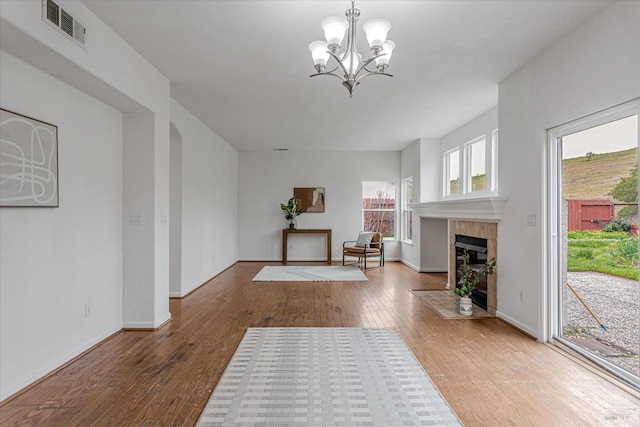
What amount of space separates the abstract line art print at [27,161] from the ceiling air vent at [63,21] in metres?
0.62

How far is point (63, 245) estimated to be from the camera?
9.15ft

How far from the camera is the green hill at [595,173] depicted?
2545 millimetres

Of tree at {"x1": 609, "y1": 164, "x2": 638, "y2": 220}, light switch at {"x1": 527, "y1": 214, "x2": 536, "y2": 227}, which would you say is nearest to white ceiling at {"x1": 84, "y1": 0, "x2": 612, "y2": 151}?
tree at {"x1": 609, "y1": 164, "x2": 638, "y2": 220}

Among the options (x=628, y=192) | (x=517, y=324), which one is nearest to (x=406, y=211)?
(x=517, y=324)

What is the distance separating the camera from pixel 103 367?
2.74 metres

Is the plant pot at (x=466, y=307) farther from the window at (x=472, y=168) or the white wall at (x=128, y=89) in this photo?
the white wall at (x=128, y=89)

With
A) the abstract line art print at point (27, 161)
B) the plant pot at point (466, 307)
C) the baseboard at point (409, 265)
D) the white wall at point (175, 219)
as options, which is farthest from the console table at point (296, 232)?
the abstract line art print at point (27, 161)

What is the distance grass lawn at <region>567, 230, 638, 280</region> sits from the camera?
8.19ft

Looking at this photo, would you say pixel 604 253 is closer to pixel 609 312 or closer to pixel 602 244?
pixel 602 244

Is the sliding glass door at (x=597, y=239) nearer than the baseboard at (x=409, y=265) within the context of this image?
Yes

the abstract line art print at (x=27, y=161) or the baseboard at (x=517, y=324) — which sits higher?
the abstract line art print at (x=27, y=161)

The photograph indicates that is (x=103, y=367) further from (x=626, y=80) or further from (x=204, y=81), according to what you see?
(x=626, y=80)

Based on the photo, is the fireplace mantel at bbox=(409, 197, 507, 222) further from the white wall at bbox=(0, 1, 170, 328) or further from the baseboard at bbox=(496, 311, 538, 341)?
the white wall at bbox=(0, 1, 170, 328)

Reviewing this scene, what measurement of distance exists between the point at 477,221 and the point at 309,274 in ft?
10.7
